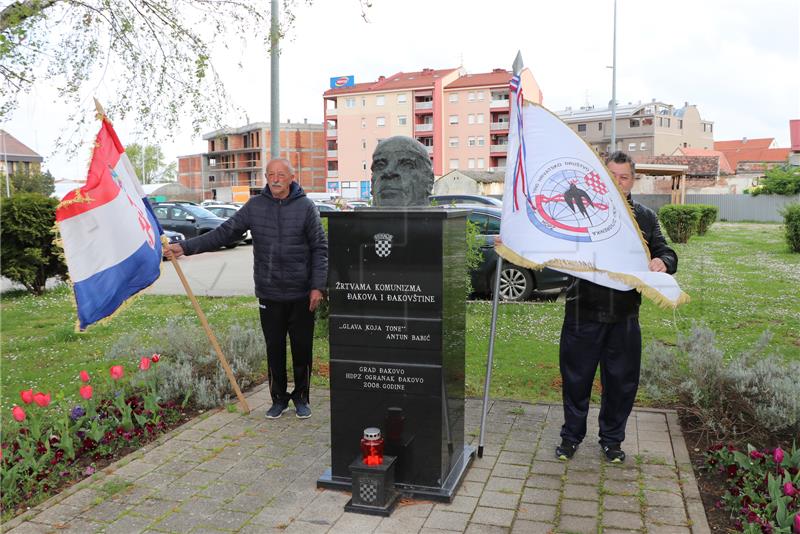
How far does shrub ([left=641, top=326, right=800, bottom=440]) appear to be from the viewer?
482cm

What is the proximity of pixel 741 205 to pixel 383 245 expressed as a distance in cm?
4396

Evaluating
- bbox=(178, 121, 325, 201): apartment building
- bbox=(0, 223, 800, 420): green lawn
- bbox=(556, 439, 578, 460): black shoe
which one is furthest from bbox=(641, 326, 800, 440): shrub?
bbox=(178, 121, 325, 201): apartment building

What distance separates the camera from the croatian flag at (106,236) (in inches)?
183

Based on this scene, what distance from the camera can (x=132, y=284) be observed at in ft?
16.3

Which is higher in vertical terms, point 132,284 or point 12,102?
point 12,102

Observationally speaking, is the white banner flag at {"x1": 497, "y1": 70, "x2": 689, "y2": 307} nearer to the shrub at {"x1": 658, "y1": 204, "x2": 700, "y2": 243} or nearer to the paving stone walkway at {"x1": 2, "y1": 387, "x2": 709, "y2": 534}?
the paving stone walkway at {"x1": 2, "y1": 387, "x2": 709, "y2": 534}

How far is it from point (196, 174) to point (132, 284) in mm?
94302

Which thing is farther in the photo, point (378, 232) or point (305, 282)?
point (305, 282)

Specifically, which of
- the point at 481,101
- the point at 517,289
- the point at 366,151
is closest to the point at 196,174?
the point at 366,151

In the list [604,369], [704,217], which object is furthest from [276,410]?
[704,217]

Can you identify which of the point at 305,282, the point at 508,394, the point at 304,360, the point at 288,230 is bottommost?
the point at 508,394

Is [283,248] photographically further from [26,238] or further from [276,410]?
[26,238]

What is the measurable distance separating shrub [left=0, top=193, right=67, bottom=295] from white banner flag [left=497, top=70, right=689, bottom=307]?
10.4 meters

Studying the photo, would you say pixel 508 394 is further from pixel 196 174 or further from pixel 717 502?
pixel 196 174
